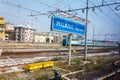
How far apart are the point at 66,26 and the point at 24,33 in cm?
9241

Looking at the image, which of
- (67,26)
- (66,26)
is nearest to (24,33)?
(67,26)

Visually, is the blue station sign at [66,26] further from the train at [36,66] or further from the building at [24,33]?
the building at [24,33]

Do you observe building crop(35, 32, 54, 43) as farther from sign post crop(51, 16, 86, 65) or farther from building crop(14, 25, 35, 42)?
sign post crop(51, 16, 86, 65)

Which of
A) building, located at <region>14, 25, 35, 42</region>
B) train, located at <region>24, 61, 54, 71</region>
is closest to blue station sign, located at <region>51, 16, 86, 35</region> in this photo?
train, located at <region>24, 61, 54, 71</region>

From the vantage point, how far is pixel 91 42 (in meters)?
65.9

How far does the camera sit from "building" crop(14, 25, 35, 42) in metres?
102

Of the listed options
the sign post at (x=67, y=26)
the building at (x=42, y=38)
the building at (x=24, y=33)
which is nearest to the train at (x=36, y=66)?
the sign post at (x=67, y=26)

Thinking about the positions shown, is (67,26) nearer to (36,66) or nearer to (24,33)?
(36,66)

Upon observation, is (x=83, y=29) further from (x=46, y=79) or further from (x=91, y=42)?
(x=91, y=42)

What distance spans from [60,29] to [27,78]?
17.8 feet

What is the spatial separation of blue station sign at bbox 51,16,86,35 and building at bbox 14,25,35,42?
278 ft

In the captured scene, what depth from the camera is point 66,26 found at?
14.9m

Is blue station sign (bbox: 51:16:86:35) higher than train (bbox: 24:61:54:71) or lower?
higher

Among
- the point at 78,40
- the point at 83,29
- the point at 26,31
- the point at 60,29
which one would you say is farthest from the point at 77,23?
the point at 26,31
